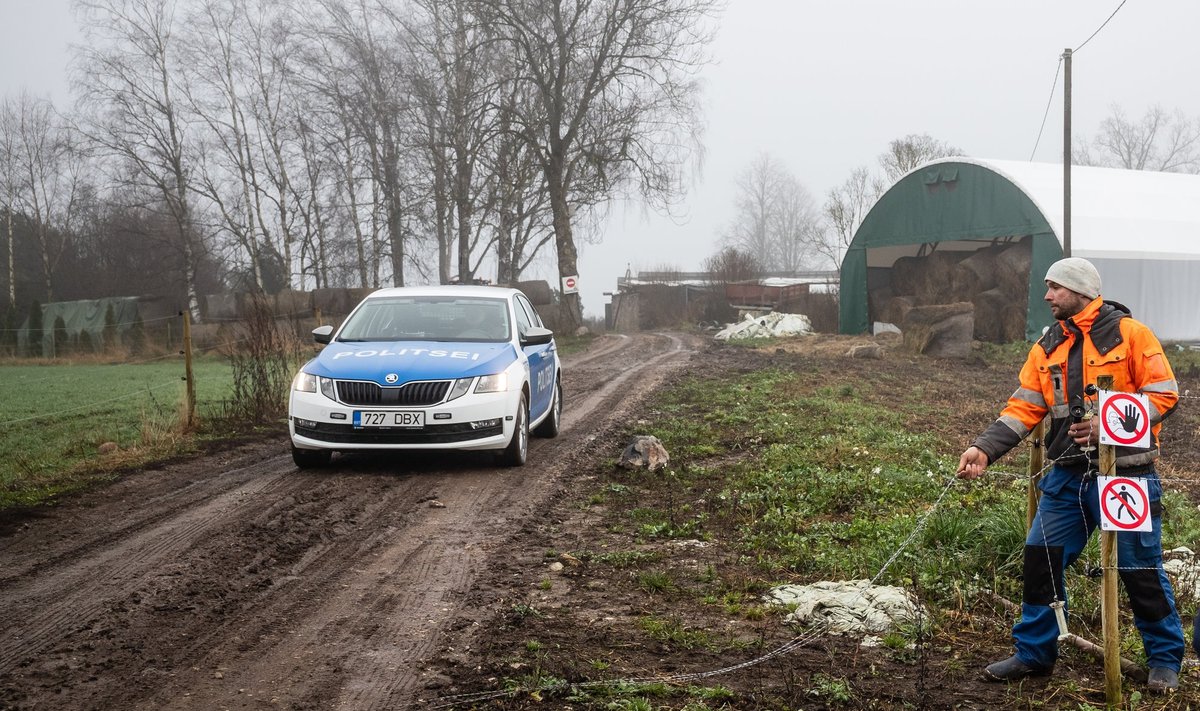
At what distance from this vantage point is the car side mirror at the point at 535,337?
1098 centimetres

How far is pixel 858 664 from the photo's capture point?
15.3 feet

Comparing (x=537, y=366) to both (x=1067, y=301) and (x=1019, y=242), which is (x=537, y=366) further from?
(x=1019, y=242)

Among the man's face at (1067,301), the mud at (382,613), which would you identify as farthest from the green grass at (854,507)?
the man's face at (1067,301)

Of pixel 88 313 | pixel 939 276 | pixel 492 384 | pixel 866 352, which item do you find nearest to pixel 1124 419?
pixel 492 384

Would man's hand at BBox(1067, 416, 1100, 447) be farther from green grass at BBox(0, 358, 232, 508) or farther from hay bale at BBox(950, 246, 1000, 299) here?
hay bale at BBox(950, 246, 1000, 299)

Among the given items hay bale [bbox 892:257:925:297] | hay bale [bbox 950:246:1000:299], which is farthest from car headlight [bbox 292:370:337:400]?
hay bale [bbox 892:257:925:297]

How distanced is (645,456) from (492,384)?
5.29ft

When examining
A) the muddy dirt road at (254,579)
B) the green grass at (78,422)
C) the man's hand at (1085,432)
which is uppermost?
the man's hand at (1085,432)

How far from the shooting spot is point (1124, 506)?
13.6 ft

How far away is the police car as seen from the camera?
30.8 ft

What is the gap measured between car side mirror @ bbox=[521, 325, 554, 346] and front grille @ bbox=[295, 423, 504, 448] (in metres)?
1.73

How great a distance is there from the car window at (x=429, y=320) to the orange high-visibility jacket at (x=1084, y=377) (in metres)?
6.72

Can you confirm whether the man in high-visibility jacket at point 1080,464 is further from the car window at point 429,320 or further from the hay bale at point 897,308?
the hay bale at point 897,308

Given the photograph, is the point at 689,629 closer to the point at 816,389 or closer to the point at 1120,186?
the point at 816,389
